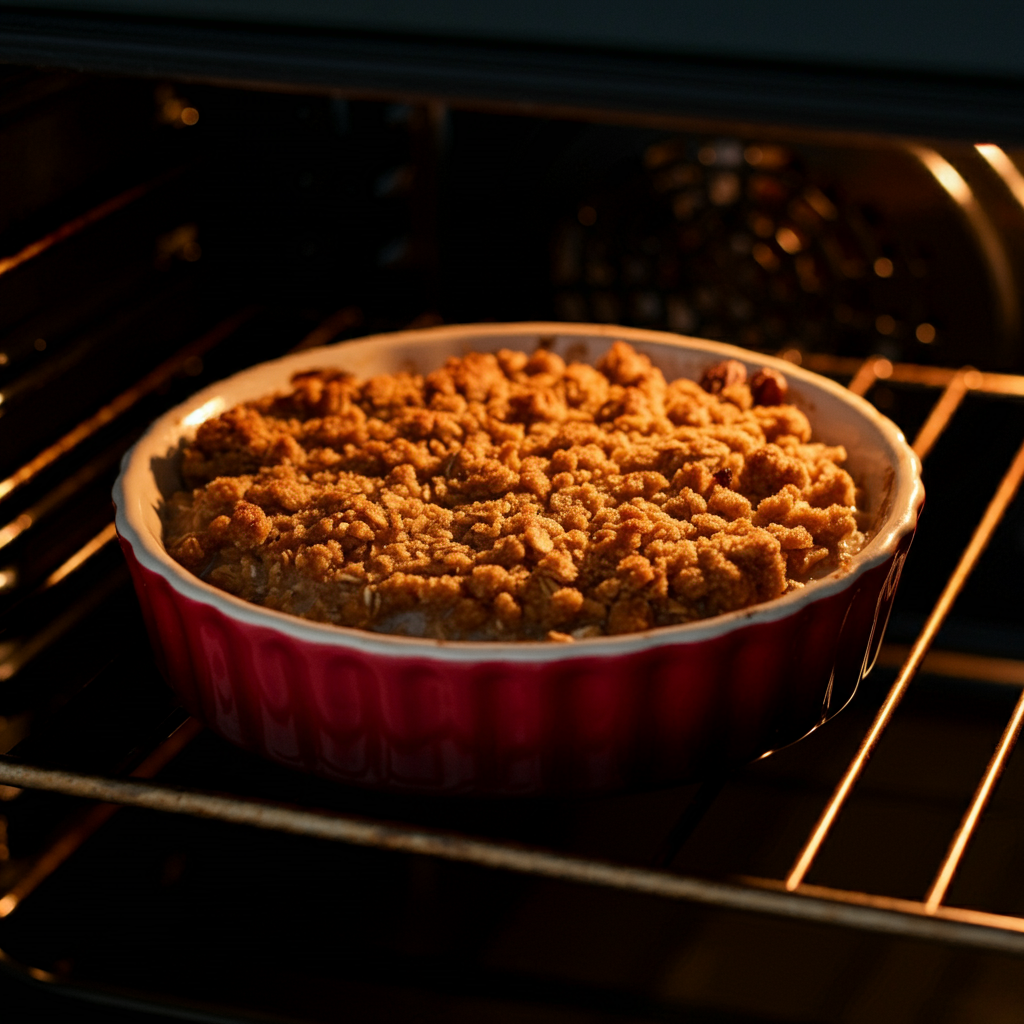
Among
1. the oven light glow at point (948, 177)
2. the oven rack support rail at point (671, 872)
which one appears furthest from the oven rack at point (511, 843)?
the oven light glow at point (948, 177)

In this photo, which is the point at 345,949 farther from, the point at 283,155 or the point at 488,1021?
the point at 283,155

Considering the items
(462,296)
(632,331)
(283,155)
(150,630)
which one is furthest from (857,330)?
(150,630)

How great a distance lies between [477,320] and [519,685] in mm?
537

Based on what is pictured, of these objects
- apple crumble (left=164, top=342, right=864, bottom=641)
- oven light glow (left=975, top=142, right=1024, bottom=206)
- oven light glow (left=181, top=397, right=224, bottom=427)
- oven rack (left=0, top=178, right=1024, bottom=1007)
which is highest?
oven light glow (left=975, top=142, right=1024, bottom=206)

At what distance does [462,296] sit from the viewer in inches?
43.7

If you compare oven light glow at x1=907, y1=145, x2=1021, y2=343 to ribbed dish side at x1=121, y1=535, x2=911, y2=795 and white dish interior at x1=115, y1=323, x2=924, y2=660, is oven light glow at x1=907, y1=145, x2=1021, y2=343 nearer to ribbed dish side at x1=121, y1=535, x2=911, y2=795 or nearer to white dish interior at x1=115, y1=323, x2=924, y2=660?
white dish interior at x1=115, y1=323, x2=924, y2=660

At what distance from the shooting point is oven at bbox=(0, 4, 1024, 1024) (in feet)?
1.71

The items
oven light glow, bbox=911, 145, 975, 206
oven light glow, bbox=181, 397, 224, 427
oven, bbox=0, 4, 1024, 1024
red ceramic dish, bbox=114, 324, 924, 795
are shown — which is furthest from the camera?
oven light glow, bbox=911, 145, 975, 206

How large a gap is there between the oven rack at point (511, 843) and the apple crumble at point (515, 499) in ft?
0.28

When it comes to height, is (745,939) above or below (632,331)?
below

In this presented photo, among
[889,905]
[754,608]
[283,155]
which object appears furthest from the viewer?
[283,155]

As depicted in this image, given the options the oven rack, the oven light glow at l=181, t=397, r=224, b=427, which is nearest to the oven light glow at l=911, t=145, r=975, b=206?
the oven rack

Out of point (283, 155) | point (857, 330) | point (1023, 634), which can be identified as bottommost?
point (1023, 634)

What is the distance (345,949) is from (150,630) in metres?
0.22
